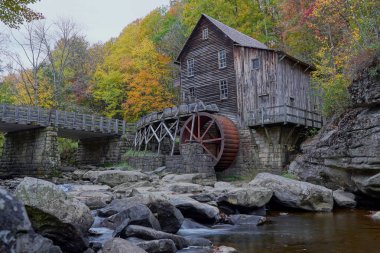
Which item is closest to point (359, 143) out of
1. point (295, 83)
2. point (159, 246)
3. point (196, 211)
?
point (196, 211)

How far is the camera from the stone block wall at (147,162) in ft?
63.4

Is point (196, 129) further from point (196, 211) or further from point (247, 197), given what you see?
point (196, 211)

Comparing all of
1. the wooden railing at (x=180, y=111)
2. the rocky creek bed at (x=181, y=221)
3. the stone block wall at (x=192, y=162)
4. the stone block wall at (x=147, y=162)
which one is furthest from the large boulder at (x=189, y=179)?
the wooden railing at (x=180, y=111)

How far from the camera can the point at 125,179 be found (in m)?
13.7

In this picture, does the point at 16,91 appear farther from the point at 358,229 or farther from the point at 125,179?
the point at 358,229

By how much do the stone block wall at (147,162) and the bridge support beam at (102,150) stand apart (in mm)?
3985

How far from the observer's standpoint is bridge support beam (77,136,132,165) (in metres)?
→ 25.0

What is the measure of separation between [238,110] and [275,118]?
126 inches

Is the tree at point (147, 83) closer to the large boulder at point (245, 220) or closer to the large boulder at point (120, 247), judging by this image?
the large boulder at point (245, 220)

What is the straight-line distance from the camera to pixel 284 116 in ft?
55.6

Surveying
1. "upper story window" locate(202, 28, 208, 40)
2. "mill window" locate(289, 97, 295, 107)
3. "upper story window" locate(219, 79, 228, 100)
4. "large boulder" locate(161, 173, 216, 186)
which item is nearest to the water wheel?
"upper story window" locate(219, 79, 228, 100)

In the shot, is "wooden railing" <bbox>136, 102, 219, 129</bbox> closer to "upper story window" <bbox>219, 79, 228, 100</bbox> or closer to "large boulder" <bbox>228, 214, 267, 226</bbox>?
"upper story window" <bbox>219, 79, 228, 100</bbox>

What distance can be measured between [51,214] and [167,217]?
253 cm

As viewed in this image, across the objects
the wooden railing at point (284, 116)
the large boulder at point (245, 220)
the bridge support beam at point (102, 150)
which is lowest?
the large boulder at point (245, 220)
